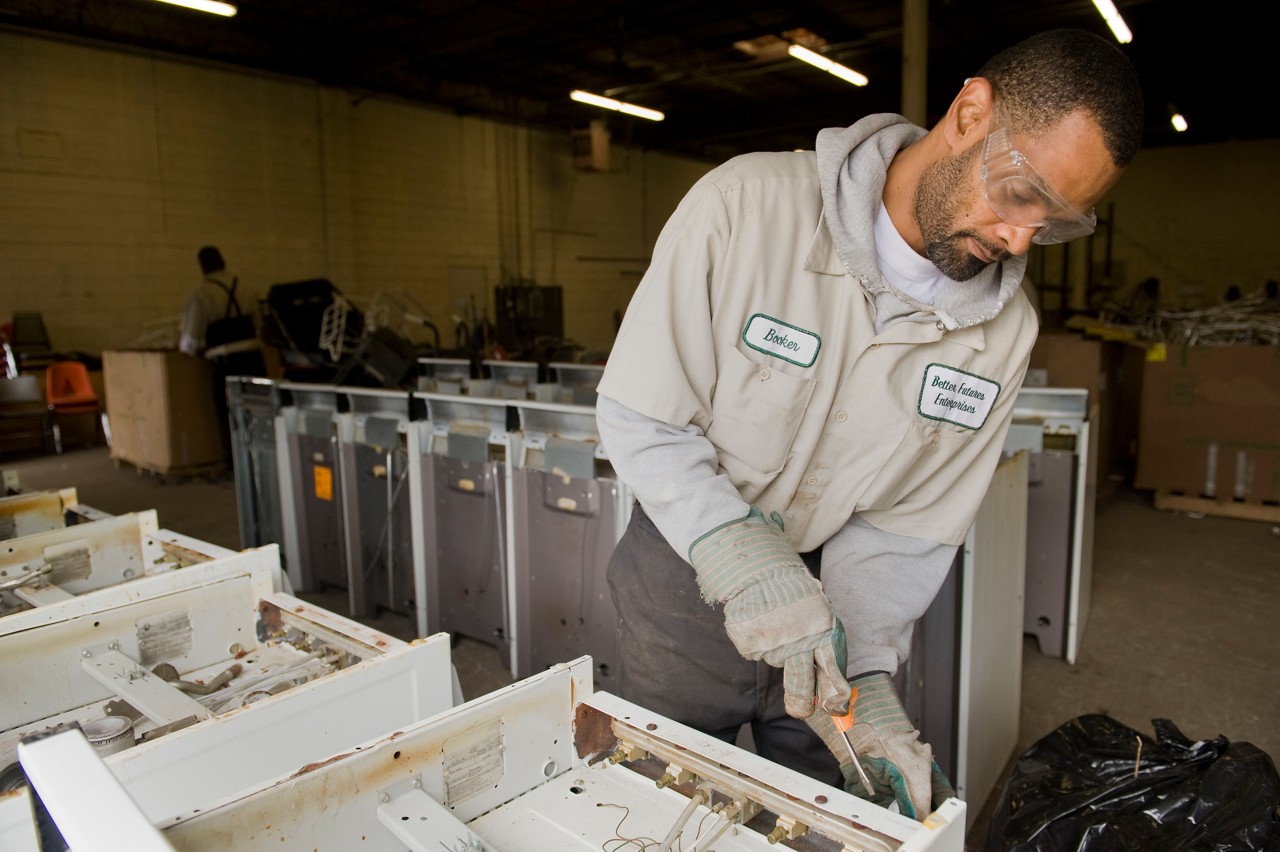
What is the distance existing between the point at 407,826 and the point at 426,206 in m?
9.56

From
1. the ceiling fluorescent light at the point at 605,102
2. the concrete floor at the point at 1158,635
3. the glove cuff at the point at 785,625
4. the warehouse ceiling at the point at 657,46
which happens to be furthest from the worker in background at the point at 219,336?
the glove cuff at the point at 785,625

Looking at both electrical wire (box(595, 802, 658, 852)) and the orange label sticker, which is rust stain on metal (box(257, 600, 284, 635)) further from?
the orange label sticker

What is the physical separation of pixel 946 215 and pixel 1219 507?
4829 millimetres

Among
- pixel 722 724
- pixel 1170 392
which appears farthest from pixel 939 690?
pixel 1170 392

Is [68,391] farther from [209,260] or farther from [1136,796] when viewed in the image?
[1136,796]

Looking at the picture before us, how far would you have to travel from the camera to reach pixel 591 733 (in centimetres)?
104

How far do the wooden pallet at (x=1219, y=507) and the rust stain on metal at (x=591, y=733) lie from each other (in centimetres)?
498

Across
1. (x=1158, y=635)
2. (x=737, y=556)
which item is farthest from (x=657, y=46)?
(x=737, y=556)

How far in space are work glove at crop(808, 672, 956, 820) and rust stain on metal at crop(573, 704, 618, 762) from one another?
27 centimetres

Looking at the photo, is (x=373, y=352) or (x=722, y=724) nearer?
(x=722, y=724)

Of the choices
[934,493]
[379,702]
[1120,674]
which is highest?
[934,493]

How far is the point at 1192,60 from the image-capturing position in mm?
8430

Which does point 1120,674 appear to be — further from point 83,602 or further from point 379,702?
point 83,602

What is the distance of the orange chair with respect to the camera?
659 centimetres
